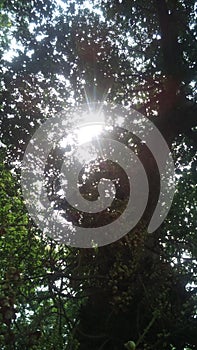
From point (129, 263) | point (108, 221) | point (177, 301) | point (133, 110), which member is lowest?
point (177, 301)

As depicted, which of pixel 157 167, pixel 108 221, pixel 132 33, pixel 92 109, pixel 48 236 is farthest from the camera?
pixel 132 33

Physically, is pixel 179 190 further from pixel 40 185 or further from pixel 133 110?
pixel 40 185

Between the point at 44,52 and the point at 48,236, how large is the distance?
18.0 ft

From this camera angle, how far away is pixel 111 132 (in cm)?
1035

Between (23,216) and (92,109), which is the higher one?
(92,109)

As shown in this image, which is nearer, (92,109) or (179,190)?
(179,190)

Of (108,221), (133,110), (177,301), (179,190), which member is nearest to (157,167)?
(179,190)

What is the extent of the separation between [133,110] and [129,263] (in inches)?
196

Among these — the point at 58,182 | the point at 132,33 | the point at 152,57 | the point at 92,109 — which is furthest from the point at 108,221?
the point at 132,33

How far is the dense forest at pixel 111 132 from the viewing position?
23.5 ft

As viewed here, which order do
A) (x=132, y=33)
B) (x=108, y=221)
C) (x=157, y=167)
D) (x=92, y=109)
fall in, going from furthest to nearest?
(x=132, y=33) → (x=92, y=109) → (x=157, y=167) → (x=108, y=221)

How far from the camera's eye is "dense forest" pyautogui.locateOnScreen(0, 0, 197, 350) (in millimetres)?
7164

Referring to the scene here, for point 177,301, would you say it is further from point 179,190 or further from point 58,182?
point 58,182

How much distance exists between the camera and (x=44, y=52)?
10.5 meters
